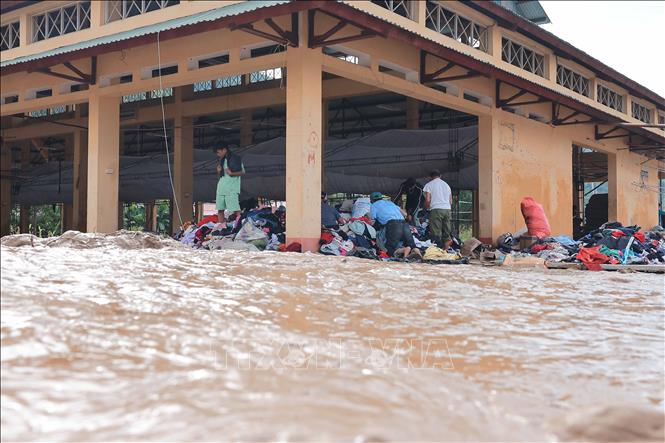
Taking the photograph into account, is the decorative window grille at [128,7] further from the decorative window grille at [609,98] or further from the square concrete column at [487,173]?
the decorative window grille at [609,98]

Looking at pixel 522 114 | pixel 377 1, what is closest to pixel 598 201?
pixel 522 114

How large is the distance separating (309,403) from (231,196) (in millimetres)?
9107

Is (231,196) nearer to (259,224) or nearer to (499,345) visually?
(259,224)

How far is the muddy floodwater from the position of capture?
8.59ft

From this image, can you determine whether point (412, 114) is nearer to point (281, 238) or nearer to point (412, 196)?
point (412, 196)

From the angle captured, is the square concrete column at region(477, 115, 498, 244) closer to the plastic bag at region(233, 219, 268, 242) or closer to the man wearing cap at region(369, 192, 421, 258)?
the man wearing cap at region(369, 192, 421, 258)

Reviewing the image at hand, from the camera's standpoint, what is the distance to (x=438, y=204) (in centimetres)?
1212

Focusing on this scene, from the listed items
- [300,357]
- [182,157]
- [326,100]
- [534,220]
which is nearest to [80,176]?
[182,157]

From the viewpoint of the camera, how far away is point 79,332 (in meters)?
3.55

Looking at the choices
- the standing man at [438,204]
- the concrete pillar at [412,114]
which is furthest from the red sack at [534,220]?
the concrete pillar at [412,114]

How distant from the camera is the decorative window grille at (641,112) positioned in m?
21.1

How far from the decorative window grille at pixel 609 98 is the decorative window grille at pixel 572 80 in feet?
2.39

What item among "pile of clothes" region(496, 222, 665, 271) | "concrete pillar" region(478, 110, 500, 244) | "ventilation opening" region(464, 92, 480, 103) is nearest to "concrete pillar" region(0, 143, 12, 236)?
"ventilation opening" region(464, 92, 480, 103)

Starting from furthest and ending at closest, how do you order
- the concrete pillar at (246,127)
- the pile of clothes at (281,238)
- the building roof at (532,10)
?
the building roof at (532,10), the concrete pillar at (246,127), the pile of clothes at (281,238)
